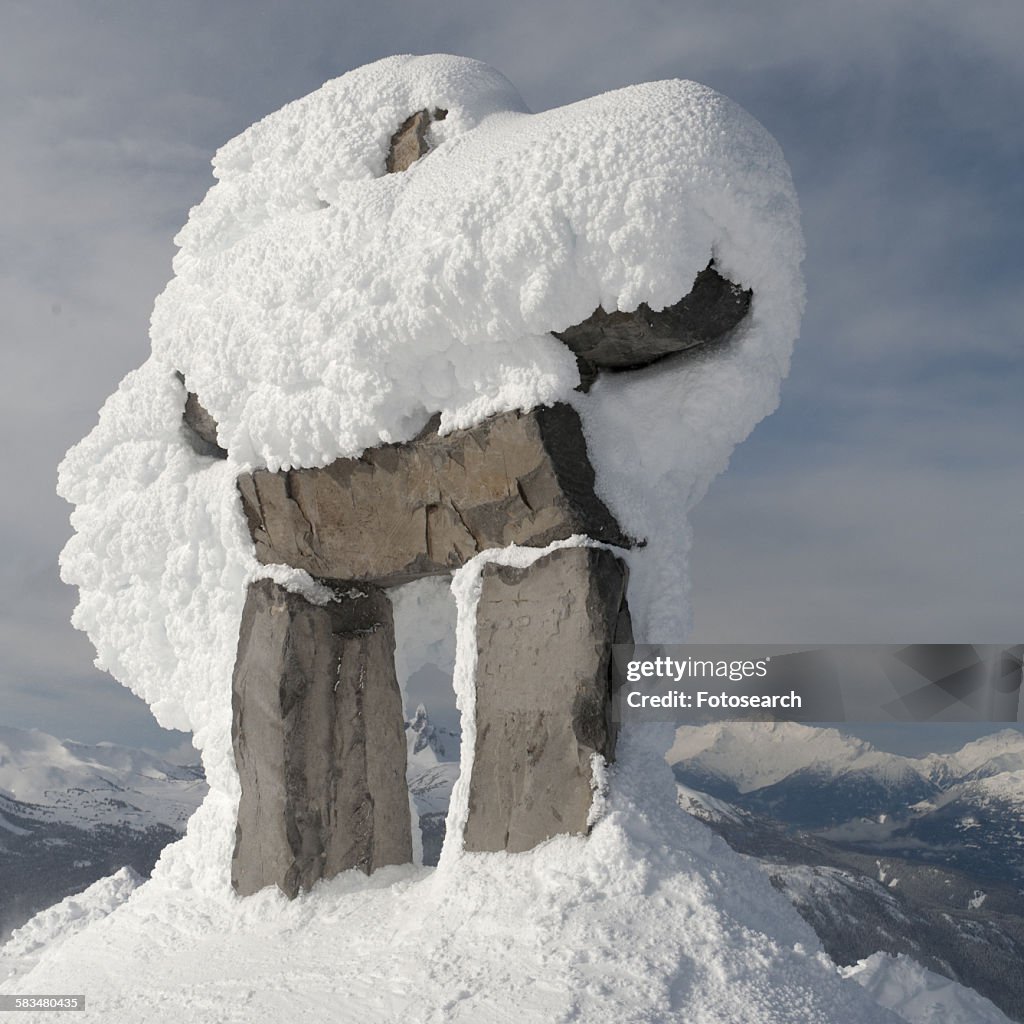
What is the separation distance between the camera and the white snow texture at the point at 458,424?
4.61 meters

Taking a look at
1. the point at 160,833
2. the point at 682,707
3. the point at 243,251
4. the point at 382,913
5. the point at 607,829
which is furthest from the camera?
the point at 160,833

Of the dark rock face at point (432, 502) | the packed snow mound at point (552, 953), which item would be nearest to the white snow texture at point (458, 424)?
the packed snow mound at point (552, 953)

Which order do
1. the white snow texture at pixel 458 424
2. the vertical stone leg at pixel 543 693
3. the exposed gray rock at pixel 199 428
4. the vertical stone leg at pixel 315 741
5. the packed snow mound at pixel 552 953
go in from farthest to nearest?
the exposed gray rock at pixel 199 428 → the vertical stone leg at pixel 315 741 → the vertical stone leg at pixel 543 693 → the white snow texture at pixel 458 424 → the packed snow mound at pixel 552 953

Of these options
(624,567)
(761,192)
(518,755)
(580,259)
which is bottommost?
(518,755)

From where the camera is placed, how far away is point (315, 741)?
251 inches

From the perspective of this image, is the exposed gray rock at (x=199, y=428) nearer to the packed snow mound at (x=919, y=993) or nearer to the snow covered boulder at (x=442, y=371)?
the snow covered boulder at (x=442, y=371)

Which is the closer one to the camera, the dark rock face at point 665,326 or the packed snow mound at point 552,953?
the packed snow mound at point 552,953

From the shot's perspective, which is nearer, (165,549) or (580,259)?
(580,259)

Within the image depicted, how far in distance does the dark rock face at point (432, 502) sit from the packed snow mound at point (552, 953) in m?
1.24

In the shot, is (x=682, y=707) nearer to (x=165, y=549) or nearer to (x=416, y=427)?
(x=416, y=427)

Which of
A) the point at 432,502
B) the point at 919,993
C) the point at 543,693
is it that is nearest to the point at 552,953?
the point at 543,693

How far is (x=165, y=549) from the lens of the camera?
703cm

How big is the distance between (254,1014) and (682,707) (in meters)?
2.38

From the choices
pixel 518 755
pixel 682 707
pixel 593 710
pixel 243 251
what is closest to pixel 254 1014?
pixel 518 755
